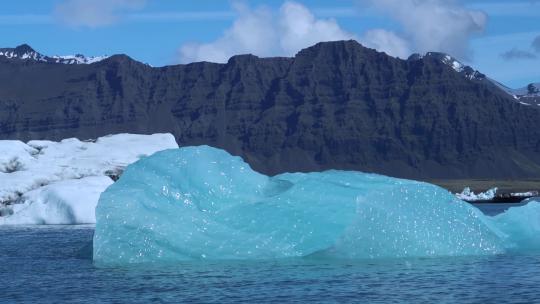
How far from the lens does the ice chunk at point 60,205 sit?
196ft

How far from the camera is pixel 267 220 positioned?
30.7 meters

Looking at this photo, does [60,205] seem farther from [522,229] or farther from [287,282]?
[287,282]

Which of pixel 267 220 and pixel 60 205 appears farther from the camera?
pixel 60 205

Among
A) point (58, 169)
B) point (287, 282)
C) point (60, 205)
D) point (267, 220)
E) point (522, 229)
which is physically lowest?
point (287, 282)

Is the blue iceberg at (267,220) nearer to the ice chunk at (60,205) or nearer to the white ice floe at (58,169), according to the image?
the ice chunk at (60,205)

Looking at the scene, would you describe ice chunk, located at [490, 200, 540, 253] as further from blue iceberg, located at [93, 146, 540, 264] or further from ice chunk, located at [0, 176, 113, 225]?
ice chunk, located at [0, 176, 113, 225]

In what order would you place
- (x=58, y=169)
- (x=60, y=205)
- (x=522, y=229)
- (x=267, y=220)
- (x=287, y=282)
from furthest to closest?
(x=58, y=169) < (x=60, y=205) < (x=522, y=229) < (x=267, y=220) < (x=287, y=282)

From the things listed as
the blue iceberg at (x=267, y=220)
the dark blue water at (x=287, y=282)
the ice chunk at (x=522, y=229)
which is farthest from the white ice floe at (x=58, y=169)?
the ice chunk at (x=522, y=229)

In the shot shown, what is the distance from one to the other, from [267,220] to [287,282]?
218 inches

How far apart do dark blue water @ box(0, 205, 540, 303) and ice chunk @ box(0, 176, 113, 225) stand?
27.2 metres

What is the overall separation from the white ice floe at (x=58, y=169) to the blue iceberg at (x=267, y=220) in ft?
94.3

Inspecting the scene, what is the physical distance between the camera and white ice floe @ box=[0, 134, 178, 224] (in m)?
60.4

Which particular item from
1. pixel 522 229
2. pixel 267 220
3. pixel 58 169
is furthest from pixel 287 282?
pixel 58 169

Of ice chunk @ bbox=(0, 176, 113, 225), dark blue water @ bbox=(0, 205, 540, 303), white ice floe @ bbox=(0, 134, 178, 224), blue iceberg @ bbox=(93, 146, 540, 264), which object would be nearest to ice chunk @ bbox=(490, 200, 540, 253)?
blue iceberg @ bbox=(93, 146, 540, 264)
